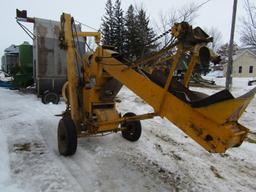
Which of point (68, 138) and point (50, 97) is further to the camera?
point (50, 97)

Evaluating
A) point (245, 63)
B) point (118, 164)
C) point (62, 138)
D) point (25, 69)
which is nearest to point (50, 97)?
point (25, 69)

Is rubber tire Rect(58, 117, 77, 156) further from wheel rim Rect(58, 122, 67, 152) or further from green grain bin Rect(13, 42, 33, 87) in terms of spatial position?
green grain bin Rect(13, 42, 33, 87)

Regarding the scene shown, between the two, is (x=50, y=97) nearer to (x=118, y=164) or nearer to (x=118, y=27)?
(x=118, y=164)

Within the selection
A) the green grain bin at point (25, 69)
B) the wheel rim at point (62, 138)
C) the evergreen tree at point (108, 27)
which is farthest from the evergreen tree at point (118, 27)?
the wheel rim at point (62, 138)

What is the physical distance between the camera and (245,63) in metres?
49.7

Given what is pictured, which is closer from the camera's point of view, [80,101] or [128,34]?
[80,101]

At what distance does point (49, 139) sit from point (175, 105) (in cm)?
359

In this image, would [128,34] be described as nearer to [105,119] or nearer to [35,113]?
[35,113]

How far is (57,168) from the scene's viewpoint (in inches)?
177

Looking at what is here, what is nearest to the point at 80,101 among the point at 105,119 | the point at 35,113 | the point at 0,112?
the point at 105,119

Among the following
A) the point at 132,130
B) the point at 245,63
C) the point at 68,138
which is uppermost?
the point at 245,63

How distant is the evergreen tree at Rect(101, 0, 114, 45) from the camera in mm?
36094

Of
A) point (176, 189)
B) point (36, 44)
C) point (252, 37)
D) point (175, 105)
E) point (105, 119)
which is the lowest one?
point (176, 189)

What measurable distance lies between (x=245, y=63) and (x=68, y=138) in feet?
165
